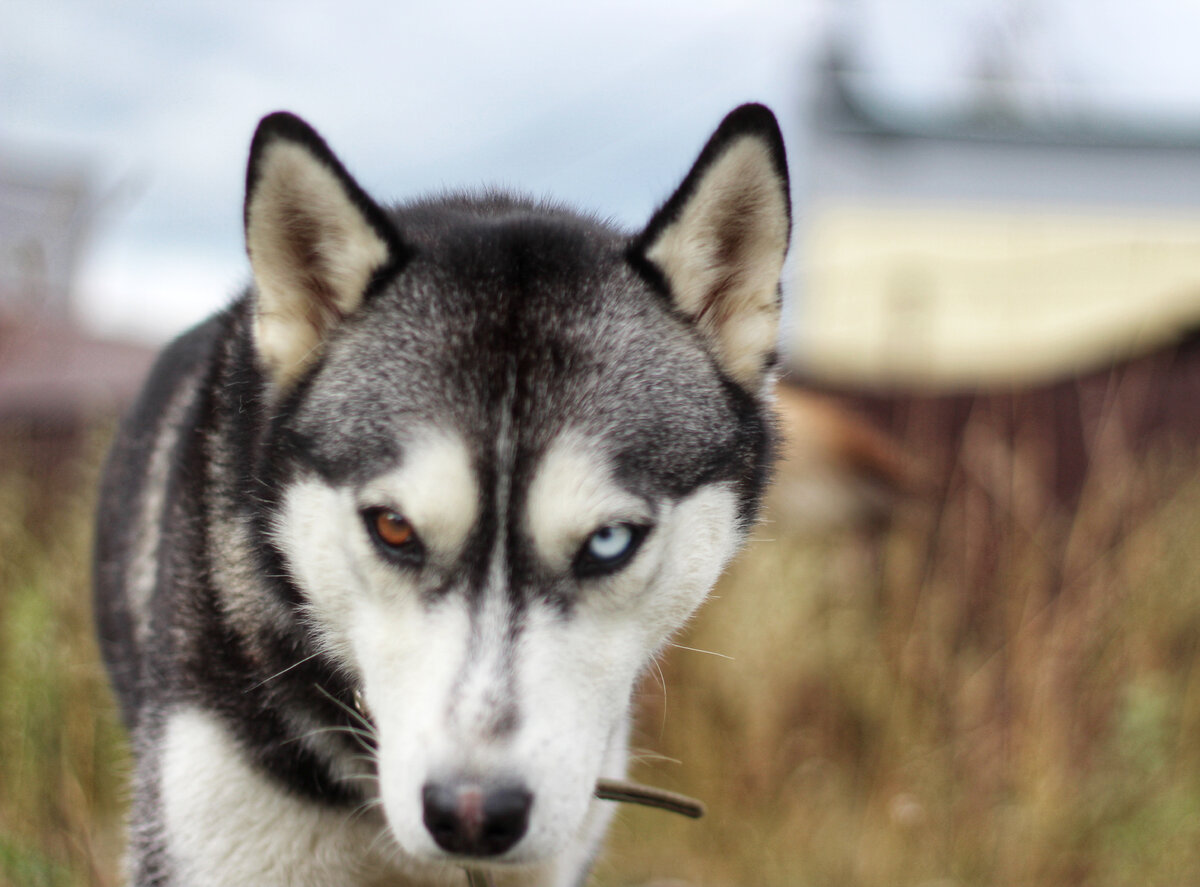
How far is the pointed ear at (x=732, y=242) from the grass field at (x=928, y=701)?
2.18 meters

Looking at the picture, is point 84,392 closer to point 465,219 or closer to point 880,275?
point 465,219

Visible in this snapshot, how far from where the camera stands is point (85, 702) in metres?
3.86

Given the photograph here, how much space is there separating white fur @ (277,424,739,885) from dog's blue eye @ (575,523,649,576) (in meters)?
0.02

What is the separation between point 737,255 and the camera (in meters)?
2.53

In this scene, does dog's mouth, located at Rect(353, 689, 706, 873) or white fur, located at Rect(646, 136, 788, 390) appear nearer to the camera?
white fur, located at Rect(646, 136, 788, 390)

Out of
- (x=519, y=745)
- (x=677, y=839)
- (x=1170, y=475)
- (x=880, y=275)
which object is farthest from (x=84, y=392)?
(x=880, y=275)

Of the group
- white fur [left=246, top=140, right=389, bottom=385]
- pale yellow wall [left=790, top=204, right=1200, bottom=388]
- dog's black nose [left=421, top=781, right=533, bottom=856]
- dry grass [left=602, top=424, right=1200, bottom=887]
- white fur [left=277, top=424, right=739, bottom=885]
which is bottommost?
dry grass [left=602, top=424, right=1200, bottom=887]

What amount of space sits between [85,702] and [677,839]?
2.83 metres

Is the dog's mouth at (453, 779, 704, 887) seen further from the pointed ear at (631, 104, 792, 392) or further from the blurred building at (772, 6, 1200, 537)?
the blurred building at (772, 6, 1200, 537)

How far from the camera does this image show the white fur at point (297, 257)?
2199mm

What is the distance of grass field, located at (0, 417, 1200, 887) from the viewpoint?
448 cm

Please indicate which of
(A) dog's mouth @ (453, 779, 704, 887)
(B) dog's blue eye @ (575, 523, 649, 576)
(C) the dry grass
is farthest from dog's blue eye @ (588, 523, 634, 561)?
(C) the dry grass

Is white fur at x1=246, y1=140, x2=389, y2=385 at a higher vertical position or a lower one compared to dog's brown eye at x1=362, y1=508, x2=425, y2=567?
higher

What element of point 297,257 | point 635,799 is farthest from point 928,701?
point 297,257
